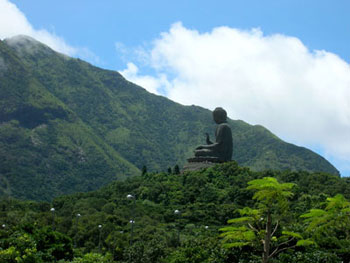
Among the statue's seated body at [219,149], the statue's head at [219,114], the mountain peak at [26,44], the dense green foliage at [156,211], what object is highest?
the mountain peak at [26,44]

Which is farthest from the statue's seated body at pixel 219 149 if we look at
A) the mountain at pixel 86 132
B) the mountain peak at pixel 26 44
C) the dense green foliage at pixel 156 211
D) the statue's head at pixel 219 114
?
the mountain peak at pixel 26 44

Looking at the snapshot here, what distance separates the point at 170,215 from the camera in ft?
145

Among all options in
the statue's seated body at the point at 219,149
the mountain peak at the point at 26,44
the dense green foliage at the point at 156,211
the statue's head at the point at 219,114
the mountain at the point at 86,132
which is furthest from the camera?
the mountain peak at the point at 26,44

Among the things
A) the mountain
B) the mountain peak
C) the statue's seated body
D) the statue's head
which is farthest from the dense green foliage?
the mountain peak

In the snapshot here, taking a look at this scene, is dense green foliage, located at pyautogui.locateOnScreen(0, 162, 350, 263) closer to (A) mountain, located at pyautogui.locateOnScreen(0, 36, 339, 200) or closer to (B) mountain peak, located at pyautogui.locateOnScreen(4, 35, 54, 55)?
(A) mountain, located at pyautogui.locateOnScreen(0, 36, 339, 200)

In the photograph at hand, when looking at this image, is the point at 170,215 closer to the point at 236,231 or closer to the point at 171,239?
the point at 171,239

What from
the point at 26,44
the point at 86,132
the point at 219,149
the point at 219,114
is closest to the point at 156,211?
the point at 219,149

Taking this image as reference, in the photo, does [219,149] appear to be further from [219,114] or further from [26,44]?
[26,44]

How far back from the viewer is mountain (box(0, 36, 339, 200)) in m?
103

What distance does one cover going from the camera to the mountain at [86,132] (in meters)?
103

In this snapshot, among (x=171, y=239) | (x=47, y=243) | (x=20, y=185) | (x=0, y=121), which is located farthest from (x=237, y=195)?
(x=0, y=121)

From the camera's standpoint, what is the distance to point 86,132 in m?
116

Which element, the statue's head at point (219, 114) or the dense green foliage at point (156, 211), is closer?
the dense green foliage at point (156, 211)

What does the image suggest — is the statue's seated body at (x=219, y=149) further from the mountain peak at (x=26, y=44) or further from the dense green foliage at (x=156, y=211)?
the mountain peak at (x=26, y=44)
